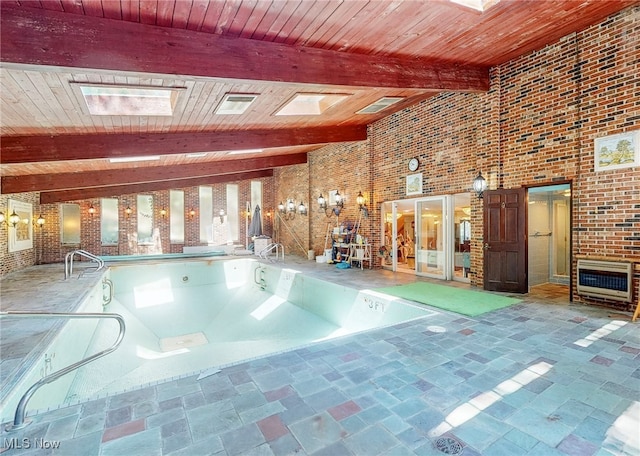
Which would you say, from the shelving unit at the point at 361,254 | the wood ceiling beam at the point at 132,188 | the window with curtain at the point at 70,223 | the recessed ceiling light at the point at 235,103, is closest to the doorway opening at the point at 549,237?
the shelving unit at the point at 361,254

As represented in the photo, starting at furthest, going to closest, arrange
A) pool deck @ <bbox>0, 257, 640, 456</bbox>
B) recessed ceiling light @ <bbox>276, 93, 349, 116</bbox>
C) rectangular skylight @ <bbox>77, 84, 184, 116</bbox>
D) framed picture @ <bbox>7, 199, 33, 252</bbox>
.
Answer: framed picture @ <bbox>7, 199, 33, 252</bbox> → recessed ceiling light @ <bbox>276, 93, 349, 116</bbox> → rectangular skylight @ <bbox>77, 84, 184, 116</bbox> → pool deck @ <bbox>0, 257, 640, 456</bbox>

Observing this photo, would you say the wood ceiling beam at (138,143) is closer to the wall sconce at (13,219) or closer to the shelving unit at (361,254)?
the shelving unit at (361,254)

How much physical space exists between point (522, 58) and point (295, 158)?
325 inches

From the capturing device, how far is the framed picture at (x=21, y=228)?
8.62 metres

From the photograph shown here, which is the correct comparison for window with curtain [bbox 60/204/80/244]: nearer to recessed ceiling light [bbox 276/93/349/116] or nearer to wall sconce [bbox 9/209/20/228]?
wall sconce [bbox 9/209/20/228]

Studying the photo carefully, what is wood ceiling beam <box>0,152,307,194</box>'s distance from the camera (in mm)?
7634

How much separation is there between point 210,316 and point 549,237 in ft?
30.3

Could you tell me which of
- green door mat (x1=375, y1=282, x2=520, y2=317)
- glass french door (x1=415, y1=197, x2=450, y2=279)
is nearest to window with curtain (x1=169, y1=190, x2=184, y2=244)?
glass french door (x1=415, y1=197, x2=450, y2=279)

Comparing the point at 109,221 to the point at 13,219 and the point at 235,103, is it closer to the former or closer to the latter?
the point at 13,219

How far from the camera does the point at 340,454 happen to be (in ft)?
6.07

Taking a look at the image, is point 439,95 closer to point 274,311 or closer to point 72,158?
point 274,311

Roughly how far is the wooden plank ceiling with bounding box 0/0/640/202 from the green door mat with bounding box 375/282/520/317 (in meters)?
3.60

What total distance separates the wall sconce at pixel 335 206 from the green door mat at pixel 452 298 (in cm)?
465

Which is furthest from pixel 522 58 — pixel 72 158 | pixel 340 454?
pixel 72 158
